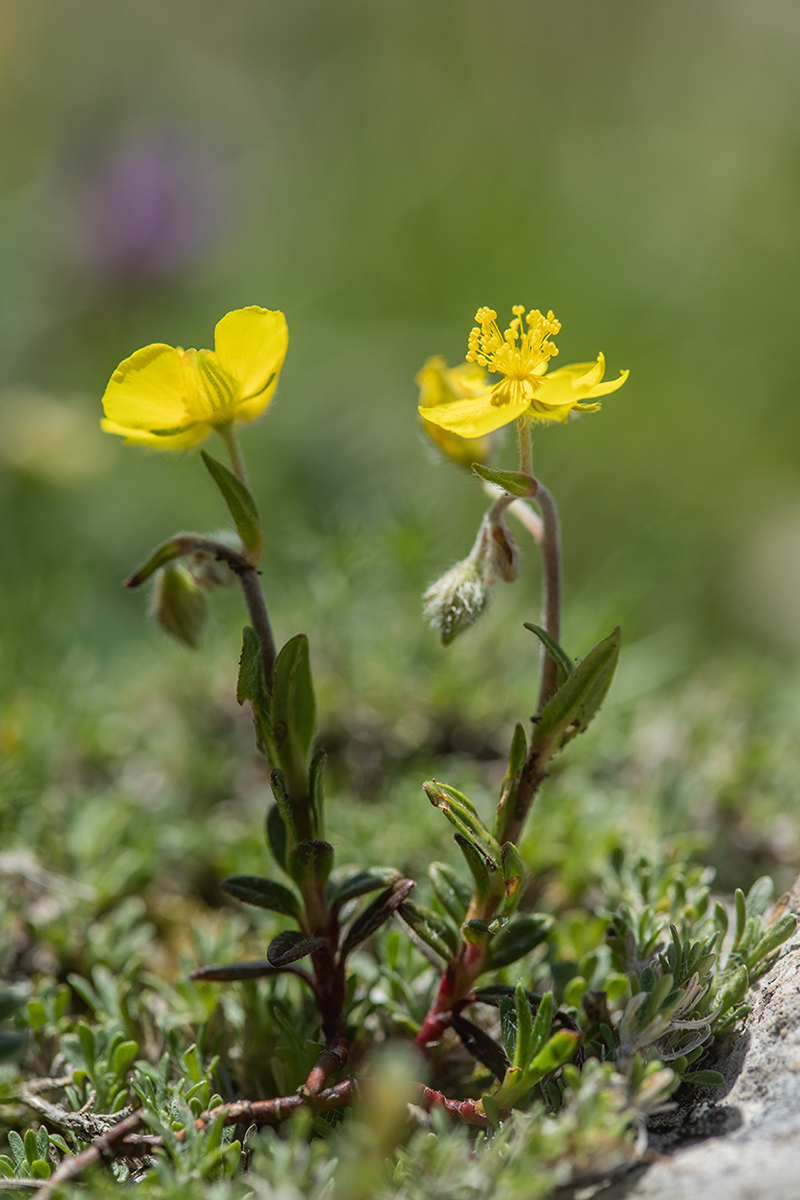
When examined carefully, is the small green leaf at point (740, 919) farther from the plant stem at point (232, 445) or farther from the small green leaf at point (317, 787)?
the plant stem at point (232, 445)

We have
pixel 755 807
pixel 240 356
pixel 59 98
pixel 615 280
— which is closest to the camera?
pixel 240 356

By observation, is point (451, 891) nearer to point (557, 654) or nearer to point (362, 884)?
point (362, 884)

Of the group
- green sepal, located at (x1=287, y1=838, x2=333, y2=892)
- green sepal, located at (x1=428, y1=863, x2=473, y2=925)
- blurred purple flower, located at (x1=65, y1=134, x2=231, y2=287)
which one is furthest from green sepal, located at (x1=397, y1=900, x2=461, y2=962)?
blurred purple flower, located at (x1=65, y1=134, x2=231, y2=287)

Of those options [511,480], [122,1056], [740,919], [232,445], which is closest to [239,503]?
[232,445]

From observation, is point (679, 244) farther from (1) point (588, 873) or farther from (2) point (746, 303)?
(1) point (588, 873)

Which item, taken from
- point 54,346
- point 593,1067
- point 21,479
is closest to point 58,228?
point 54,346

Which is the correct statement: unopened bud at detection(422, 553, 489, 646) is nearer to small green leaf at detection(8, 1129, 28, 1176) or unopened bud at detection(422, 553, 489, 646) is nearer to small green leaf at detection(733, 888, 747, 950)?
small green leaf at detection(733, 888, 747, 950)

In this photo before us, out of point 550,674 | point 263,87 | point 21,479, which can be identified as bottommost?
point 21,479

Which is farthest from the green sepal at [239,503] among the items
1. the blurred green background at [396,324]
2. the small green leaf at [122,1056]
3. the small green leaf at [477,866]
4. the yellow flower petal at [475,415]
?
the blurred green background at [396,324]
